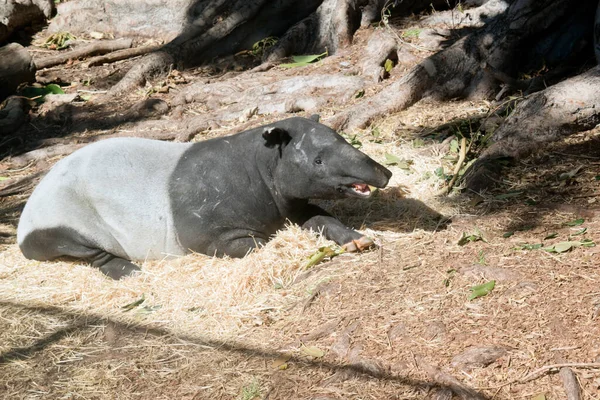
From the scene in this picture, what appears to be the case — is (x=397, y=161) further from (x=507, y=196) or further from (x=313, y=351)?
(x=313, y=351)

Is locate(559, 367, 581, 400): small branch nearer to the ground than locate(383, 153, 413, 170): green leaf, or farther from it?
farther from it

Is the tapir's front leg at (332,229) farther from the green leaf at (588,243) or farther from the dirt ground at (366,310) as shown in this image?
the green leaf at (588,243)

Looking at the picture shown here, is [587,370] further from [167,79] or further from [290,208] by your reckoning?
[167,79]

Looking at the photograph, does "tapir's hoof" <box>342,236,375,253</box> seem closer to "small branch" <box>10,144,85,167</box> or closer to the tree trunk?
"small branch" <box>10,144,85,167</box>

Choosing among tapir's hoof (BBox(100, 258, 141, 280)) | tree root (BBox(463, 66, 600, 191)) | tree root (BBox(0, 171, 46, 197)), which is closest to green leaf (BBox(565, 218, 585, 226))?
tree root (BBox(463, 66, 600, 191))

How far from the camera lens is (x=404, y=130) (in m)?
7.67

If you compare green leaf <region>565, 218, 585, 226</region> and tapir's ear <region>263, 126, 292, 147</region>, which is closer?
green leaf <region>565, 218, 585, 226</region>

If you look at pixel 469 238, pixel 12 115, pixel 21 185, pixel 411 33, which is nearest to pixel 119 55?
pixel 12 115

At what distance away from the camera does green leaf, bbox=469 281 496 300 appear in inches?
162

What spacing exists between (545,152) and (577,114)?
429mm

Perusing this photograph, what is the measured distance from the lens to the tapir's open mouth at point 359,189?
5193 mm

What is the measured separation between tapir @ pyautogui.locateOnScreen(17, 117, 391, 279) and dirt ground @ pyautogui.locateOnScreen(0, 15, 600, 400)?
0.59ft

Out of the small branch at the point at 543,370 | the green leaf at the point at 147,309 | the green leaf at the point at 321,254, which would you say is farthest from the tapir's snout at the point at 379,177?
the small branch at the point at 543,370

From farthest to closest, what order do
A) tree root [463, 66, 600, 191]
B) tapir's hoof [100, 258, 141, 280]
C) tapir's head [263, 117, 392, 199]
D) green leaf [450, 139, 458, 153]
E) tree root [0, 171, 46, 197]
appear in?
tree root [0, 171, 46, 197] → green leaf [450, 139, 458, 153] → tree root [463, 66, 600, 191] → tapir's hoof [100, 258, 141, 280] → tapir's head [263, 117, 392, 199]
